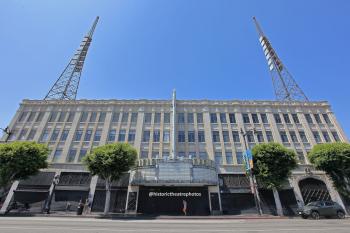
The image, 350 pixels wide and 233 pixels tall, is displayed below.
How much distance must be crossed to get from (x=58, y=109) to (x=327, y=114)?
47.2 metres

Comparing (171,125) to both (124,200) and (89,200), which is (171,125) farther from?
(89,200)

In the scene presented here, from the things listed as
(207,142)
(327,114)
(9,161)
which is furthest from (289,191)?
(9,161)

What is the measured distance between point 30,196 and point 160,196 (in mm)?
17235

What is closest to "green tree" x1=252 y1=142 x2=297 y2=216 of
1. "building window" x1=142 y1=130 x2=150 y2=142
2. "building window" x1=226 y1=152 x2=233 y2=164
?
"building window" x1=226 y1=152 x2=233 y2=164

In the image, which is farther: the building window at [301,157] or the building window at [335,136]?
the building window at [335,136]

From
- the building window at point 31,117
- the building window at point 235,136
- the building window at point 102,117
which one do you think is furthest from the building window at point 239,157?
the building window at point 31,117

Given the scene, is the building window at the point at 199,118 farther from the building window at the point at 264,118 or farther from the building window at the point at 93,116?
the building window at the point at 93,116

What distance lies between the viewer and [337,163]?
2631 centimetres

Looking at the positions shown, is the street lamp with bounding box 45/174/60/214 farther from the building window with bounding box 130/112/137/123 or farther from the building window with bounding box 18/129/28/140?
the building window with bounding box 130/112/137/123

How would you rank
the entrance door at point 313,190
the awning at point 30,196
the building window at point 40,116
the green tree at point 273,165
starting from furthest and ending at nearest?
the building window at point 40,116 → the entrance door at point 313,190 → the awning at point 30,196 → the green tree at point 273,165

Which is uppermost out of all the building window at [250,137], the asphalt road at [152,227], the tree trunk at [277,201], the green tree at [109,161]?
the building window at [250,137]

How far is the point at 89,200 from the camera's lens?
28.0m

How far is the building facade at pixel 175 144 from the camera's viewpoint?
28312 millimetres

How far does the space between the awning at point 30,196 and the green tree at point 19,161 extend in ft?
11.5
